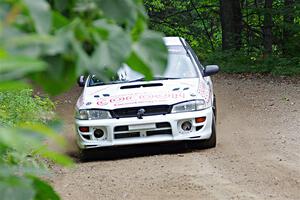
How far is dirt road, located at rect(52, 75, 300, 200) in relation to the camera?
662cm

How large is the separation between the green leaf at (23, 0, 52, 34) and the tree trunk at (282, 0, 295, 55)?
19932 millimetres

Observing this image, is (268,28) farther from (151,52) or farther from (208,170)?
(151,52)

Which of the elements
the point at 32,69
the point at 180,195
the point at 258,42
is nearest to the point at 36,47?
the point at 32,69

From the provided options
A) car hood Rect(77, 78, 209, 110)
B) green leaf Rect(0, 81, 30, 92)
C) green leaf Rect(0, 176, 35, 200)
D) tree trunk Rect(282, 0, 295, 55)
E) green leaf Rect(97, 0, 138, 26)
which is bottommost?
tree trunk Rect(282, 0, 295, 55)

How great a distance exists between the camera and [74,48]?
3.28 feet

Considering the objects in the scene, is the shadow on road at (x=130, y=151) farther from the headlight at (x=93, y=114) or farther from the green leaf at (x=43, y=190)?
the green leaf at (x=43, y=190)

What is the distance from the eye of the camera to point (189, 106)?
8.88m

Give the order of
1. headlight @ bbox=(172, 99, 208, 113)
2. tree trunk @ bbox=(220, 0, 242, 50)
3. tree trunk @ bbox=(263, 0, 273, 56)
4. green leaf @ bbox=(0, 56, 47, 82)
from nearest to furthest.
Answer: green leaf @ bbox=(0, 56, 47, 82)
headlight @ bbox=(172, 99, 208, 113)
tree trunk @ bbox=(263, 0, 273, 56)
tree trunk @ bbox=(220, 0, 242, 50)

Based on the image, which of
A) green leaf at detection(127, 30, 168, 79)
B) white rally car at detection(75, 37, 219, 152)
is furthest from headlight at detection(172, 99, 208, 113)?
green leaf at detection(127, 30, 168, 79)

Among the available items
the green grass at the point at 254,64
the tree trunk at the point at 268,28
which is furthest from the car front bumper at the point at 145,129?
the tree trunk at the point at 268,28

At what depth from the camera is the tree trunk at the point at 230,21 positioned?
2312 cm

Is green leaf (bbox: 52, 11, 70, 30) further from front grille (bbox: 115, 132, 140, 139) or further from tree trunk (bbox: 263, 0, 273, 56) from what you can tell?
tree trunk (bbox: 263, 0, 273, 56)

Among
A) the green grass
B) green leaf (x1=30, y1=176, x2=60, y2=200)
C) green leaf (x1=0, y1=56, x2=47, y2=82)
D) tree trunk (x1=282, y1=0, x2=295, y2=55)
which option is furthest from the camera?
tree trunk (x1=282, y1=0, x2=295, y2=55)

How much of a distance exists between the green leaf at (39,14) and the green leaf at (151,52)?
0.65 ft
